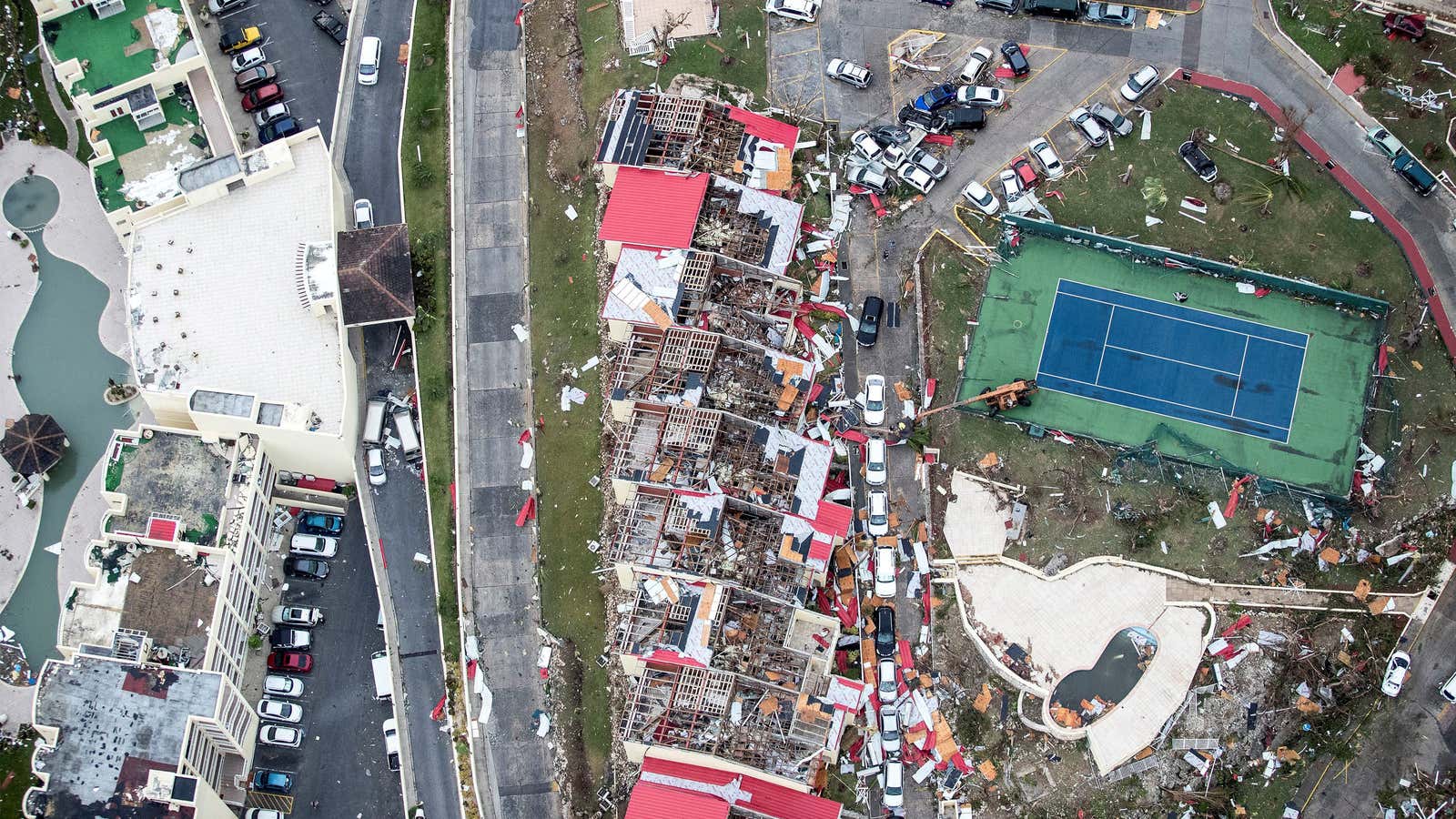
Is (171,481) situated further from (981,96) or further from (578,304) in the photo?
(981,96)

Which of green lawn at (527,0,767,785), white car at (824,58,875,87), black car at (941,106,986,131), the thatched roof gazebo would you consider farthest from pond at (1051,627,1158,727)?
the thatched roof gazebo

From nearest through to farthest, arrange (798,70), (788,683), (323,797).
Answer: (788,683), (323,797), (798,70)

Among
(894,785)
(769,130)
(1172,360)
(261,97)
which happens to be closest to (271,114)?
(261,97)

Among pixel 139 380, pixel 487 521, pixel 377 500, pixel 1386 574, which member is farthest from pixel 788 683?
pixel 139 380

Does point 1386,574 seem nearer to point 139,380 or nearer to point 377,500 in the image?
point 377,500

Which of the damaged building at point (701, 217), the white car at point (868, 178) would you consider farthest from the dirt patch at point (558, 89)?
the white car at point (868, 178)

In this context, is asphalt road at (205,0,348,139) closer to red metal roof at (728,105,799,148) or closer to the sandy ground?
the sandy ground

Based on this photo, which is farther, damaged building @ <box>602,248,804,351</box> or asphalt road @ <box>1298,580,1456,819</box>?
damaged building @ <box>602,248,804,351</box>
